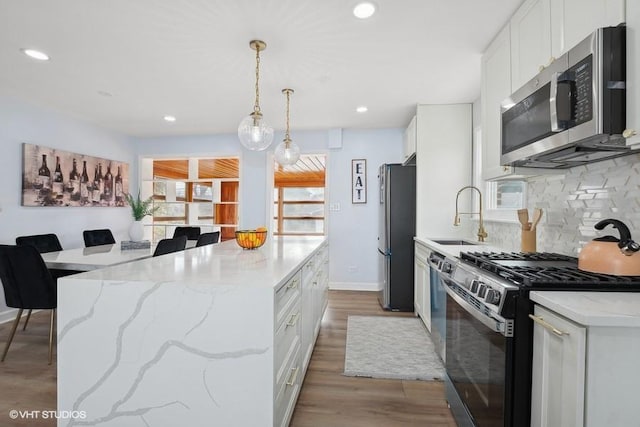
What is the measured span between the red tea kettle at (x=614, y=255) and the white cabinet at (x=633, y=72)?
0.34 metres

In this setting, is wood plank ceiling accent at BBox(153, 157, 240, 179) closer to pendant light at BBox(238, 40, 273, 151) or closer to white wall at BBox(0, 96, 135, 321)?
white wall at BBox(0, 96, 135, 321)

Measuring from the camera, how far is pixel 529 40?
177cm

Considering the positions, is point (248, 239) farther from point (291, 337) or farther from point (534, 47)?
point (534, 47)

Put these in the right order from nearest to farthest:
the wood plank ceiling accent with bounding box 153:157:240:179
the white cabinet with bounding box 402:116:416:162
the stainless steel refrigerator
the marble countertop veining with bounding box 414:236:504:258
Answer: the marble countertop veining with bounding box 414:236:504:258 < the stainless steel refrigerator < the white cabinet with bounding box 402:116:416:162 < the wood plank ceiling accent with bounding box 153:157:240:179

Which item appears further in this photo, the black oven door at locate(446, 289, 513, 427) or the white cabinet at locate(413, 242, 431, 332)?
the white cabinet at locate(413, 242, 431, 332)

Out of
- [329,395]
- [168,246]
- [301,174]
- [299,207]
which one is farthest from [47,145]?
[299,207]

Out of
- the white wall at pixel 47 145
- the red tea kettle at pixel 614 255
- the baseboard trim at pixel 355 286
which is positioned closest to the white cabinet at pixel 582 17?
the red tea kettle at pixel 614 255

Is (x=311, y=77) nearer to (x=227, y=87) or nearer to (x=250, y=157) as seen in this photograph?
(x=227, y=87)

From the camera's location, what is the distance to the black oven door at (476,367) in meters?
1.14

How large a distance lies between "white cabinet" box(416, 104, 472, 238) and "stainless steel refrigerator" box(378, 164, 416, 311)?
4.3 inches

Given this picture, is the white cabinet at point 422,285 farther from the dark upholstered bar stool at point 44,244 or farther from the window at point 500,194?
the dark upholstered bar stool at point 44,244

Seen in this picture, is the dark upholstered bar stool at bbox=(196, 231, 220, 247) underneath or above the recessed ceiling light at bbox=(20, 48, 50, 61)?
underneath

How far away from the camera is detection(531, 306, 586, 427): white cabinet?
881 millimetres

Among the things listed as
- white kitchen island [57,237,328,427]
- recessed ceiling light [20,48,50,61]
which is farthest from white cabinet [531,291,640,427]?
recessed ceiling light [20,48,50,61]
